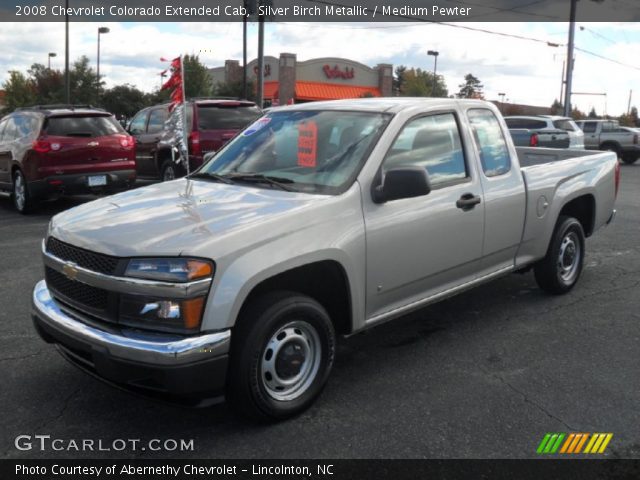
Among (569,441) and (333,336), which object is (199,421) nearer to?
(333,336)

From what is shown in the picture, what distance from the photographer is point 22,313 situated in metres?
5.39

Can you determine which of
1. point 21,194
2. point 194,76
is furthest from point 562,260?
point 194,76

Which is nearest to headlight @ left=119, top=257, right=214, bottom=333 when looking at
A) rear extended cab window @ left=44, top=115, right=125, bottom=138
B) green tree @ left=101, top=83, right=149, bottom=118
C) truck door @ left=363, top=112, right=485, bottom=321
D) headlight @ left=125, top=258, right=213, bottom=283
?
headlight @ left=125, top=258, right=213, bottom=283

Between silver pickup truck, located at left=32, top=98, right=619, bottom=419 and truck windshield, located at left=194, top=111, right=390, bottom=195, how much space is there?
0.4 inches

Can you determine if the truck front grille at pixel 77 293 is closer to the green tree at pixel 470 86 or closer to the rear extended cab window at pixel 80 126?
the rear extended cab window at pixel 80 126

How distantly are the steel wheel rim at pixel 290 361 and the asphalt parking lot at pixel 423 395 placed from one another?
0.19 meters

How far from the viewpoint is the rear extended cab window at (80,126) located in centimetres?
1037

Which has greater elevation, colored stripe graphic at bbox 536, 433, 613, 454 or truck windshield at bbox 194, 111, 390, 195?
truck windshield at bbox 194, 111, 390, 195

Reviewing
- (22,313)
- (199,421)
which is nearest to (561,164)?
(199,421)

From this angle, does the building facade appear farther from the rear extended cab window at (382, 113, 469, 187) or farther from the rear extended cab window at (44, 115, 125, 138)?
the rear extended cab window at (382, 113, 469, 187)

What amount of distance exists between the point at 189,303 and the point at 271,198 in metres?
0.96

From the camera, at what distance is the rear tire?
10531 mm

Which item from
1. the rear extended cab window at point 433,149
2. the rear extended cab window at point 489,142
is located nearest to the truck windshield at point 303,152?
the rear extended cab window at point 433,149

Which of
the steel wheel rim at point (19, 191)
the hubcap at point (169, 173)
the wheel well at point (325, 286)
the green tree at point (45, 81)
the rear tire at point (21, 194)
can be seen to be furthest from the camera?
the green tree at point (45, 81)
